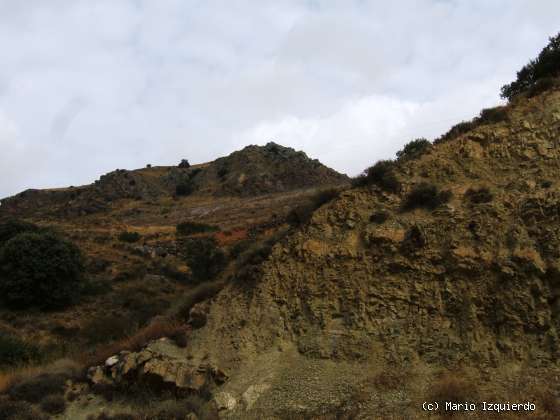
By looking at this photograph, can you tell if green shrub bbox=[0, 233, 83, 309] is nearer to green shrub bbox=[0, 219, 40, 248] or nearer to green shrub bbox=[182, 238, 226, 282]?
green shrub bbox=[182, 238, 226, 282]

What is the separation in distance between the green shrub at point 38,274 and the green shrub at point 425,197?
17782 millimetres

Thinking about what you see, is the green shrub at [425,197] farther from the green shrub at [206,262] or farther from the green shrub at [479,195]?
the green shrub at [206,262]

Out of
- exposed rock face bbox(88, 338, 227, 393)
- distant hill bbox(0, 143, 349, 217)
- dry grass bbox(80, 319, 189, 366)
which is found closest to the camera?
exposed rock face bbox(88, 338, 227, 393)

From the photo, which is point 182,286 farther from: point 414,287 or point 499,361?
point 499,361

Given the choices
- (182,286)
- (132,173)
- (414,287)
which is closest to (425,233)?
(414,287)

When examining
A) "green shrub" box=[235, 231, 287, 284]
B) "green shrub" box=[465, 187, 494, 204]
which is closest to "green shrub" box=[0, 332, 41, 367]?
"green shrub" box=[235, 231, 287, 284]

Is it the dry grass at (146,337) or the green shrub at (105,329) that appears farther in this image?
the green shrub at (105,329)

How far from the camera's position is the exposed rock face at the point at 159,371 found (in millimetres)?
10555

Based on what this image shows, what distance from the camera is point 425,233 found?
11211mm

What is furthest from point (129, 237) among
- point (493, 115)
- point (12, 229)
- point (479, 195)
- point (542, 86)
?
point (479, 195)

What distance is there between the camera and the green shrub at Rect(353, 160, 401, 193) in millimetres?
12688

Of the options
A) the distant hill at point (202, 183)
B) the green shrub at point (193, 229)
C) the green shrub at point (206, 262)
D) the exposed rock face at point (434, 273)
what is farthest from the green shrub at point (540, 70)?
the distant hill at point (202, 183)

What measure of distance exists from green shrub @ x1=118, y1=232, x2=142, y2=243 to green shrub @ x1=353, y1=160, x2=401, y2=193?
29798mm

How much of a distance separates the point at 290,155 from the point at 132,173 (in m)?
22.6
